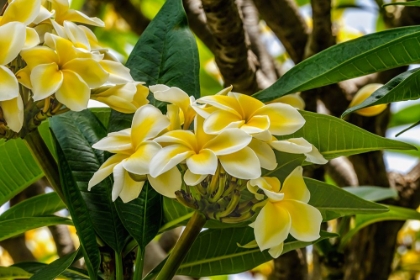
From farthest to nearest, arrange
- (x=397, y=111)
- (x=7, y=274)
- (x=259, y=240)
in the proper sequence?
(x=397, y=111)
(x=7, y=274)
(x=259, y=240)

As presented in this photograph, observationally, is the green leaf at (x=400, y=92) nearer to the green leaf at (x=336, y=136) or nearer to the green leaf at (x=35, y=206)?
the green leaf at (x=336, y=136)

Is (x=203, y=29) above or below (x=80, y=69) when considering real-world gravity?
below

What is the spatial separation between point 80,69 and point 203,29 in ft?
1.86

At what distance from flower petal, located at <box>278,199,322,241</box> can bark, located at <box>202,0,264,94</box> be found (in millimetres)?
386

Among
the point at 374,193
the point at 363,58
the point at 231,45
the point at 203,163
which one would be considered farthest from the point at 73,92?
the point at 374,193

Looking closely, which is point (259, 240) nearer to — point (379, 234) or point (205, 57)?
point (379, 234)

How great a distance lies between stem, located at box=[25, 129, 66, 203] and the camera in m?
0.48

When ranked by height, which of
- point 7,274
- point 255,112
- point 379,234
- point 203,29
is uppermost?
point 255,112

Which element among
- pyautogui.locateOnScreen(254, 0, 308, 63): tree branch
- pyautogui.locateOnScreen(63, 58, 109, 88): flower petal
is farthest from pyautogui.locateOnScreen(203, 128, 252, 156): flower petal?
pyautogui.locateOnScreen(254, 0, 308, 63): tree branch

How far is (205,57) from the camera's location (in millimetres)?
1384

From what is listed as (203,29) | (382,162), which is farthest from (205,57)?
(382,162)

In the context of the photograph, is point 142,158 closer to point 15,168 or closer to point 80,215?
point 80,215

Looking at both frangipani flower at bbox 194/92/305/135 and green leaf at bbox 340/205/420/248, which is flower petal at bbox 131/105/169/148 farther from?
green leaf at bbox 340/205/420/248

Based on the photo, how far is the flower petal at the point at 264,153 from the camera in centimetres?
39
